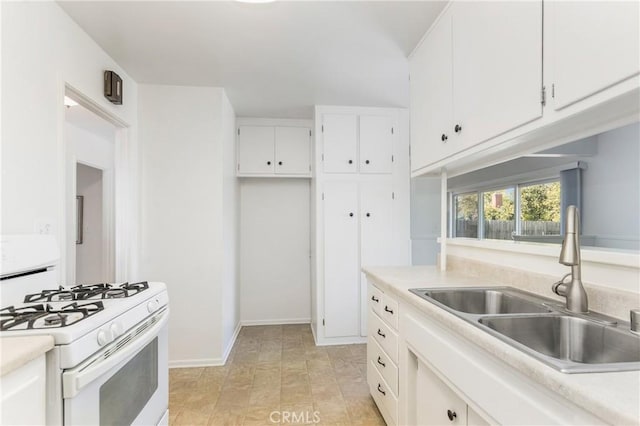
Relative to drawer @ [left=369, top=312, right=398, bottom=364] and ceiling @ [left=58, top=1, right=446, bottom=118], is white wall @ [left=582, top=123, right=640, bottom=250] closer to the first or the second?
drawer @ [left=369, top=312, right=398, bottom=364]

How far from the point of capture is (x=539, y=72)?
3.65 feet

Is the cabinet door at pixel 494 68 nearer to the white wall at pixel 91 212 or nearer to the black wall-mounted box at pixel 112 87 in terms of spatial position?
the black wall-mounted box at pixel 112 87

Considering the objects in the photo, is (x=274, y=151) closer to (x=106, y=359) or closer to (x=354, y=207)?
(x=354, y=207)

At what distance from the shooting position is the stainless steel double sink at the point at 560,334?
85 centimetres

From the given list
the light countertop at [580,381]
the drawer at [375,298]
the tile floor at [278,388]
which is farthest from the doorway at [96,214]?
the light countertop at [580,381]

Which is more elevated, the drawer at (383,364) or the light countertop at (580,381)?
the light countertop at (580,381)

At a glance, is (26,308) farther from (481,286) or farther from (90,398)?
(481,286)

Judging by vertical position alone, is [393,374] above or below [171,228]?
below

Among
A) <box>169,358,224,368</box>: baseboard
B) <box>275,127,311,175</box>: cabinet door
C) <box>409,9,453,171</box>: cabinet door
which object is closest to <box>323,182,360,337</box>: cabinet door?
<box>275,127,311,175</box>: cabinet door

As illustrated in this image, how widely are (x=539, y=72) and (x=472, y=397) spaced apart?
1.11m

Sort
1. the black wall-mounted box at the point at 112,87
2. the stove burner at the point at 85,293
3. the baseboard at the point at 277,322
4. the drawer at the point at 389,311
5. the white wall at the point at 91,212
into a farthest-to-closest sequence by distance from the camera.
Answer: the white wall at the point at 91,212, the baseboard at the point at 277,322, the black wall-mounted box at the point at 112,87, the drawer at the point at 389,311, the stove burner at the point at 85,293

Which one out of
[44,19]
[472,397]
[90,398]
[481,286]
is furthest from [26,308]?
[481,286]

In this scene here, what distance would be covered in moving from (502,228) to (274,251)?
2784mm

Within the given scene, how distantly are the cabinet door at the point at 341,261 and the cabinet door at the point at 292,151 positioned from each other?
58 centimetres
